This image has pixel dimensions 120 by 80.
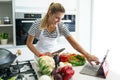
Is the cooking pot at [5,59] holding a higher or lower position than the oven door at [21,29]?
lower

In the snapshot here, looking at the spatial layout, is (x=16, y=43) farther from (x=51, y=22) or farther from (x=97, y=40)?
(x=97, y=40)

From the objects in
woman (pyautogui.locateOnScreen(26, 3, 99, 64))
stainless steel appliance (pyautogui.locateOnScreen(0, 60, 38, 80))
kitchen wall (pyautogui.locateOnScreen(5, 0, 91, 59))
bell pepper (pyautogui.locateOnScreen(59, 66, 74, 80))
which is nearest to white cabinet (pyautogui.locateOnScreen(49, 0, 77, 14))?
kitchen wall (pyautogui.locateOnScreen(5, 0, 91, 59))

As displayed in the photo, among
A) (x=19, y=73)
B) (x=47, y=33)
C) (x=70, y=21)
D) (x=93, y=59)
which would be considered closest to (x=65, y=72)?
(x=19, y=73)

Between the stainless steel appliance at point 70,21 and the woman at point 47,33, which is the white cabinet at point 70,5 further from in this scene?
the woman at point 47,33

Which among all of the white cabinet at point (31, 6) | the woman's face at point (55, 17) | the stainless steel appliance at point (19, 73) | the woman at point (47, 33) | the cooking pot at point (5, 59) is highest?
the white cabinet at point (31, 6)

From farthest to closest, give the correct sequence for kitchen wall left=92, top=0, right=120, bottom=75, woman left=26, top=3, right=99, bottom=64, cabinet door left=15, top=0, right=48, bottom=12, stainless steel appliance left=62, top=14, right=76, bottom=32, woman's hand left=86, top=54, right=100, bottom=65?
stainless steel appliance left=62, top=14, right=76, bottom=32, kitchen wall left=92, top=0, right=120, bottom=75, cabinet door left=15, top=0, right=48, bottom=12, woman left=26, top=3, right=99, bottom=64, woman's hand left=86, top=54, right=100, bottom=65

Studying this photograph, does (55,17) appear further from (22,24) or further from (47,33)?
(22,24)

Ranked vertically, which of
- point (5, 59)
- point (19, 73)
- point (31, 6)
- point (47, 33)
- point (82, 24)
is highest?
point (31, 6)

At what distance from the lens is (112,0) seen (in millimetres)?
2787

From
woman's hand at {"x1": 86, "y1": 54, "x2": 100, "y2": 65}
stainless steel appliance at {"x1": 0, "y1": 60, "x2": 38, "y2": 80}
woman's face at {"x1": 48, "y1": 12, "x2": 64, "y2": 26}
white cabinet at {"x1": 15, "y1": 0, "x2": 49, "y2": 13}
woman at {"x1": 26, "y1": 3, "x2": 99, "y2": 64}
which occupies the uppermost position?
white cabinet at {"x1": 15, "y1": 0, "x2": 49, "y2": 13}

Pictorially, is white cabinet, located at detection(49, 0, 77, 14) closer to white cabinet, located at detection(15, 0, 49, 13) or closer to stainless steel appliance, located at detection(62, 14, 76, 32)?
stainless steel appliance, located at detection(62, 14, 76, 32)

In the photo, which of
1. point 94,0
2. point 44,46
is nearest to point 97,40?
point 94,0

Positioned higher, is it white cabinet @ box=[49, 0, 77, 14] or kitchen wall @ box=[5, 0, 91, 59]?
white cabinet @ box=[49, 0, 77, 14]

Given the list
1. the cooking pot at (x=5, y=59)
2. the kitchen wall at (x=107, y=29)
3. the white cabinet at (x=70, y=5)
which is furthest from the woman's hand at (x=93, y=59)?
the white cabinet at (x=70, y=5)
